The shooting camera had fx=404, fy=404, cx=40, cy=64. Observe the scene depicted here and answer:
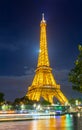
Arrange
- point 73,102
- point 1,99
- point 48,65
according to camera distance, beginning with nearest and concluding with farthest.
→ point 1,99
point 48,65
point 73,102

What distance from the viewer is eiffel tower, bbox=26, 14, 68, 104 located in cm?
12094

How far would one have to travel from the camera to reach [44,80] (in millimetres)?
121875

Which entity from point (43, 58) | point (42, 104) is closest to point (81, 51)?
point (43, 58)

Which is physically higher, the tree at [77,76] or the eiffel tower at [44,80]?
the eiffel tower at [44,80]

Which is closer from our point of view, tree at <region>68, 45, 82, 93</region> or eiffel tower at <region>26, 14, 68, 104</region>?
tree at <region>68, 45, 82, 93</region>

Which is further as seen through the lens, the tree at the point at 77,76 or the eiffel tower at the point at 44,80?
the eiffel tower at the point at 44,80

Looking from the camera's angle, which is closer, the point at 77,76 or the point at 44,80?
the point at 77,76

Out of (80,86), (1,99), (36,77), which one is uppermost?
(36,77)

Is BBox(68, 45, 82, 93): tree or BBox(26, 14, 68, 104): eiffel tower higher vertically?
BBox(26, 14, 68, 104): eiffel tower

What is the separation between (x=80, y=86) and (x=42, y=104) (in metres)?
104

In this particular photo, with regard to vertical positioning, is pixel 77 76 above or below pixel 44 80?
below

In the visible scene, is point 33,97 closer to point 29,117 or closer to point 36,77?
point 36,77

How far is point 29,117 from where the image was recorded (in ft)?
244

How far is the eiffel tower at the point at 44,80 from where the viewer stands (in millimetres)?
120938
